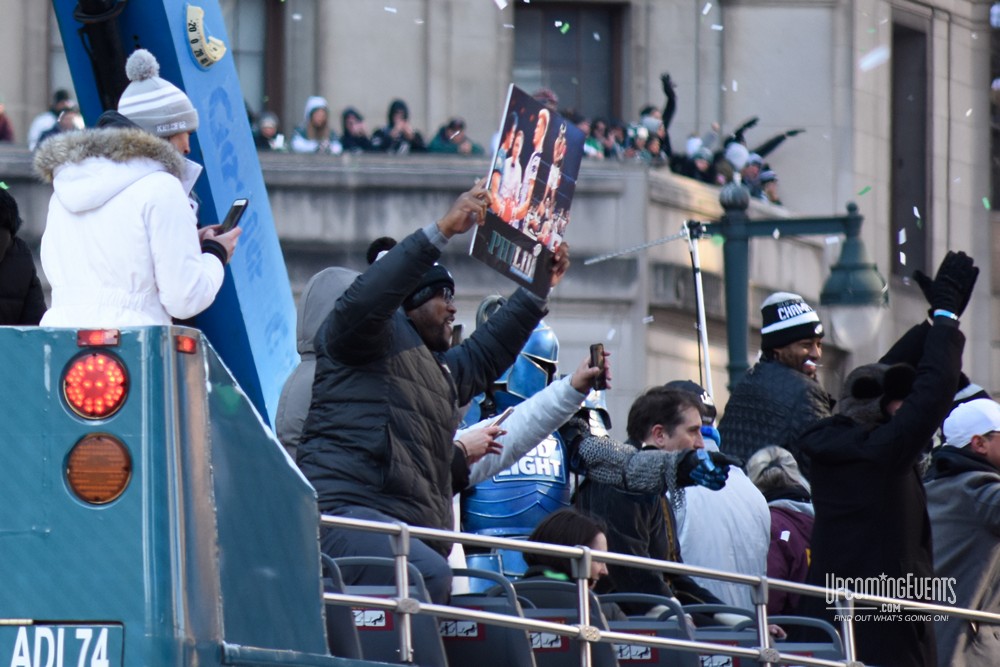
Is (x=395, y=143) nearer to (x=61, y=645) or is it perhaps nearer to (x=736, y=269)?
(x=736, y=269)

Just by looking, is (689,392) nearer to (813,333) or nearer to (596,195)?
(813,333)

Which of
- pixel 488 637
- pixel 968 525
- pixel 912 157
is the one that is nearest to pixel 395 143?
pixel 912 157

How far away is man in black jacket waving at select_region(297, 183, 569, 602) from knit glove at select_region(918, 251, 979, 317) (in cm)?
198

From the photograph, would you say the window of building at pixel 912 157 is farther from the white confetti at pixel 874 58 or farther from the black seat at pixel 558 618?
the black seat at pixel 558 618

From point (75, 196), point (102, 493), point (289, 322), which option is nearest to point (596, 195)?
point (289, 322)

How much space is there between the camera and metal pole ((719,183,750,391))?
15484 mm

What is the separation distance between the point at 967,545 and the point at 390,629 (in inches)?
131

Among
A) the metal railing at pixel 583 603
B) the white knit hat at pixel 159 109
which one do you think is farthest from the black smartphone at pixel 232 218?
the metal railing at pixel 583 603

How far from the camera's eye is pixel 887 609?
7418 millimetres

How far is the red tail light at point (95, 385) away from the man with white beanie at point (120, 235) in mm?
1246

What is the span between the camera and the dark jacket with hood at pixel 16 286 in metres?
7.49

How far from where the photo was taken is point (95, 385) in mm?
4672

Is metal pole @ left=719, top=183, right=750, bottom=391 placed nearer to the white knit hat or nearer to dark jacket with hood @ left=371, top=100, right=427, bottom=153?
dark jacket with hood @ left=371, top=100, right=427, bottom=153

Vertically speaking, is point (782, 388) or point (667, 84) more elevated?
point (667, 84)
